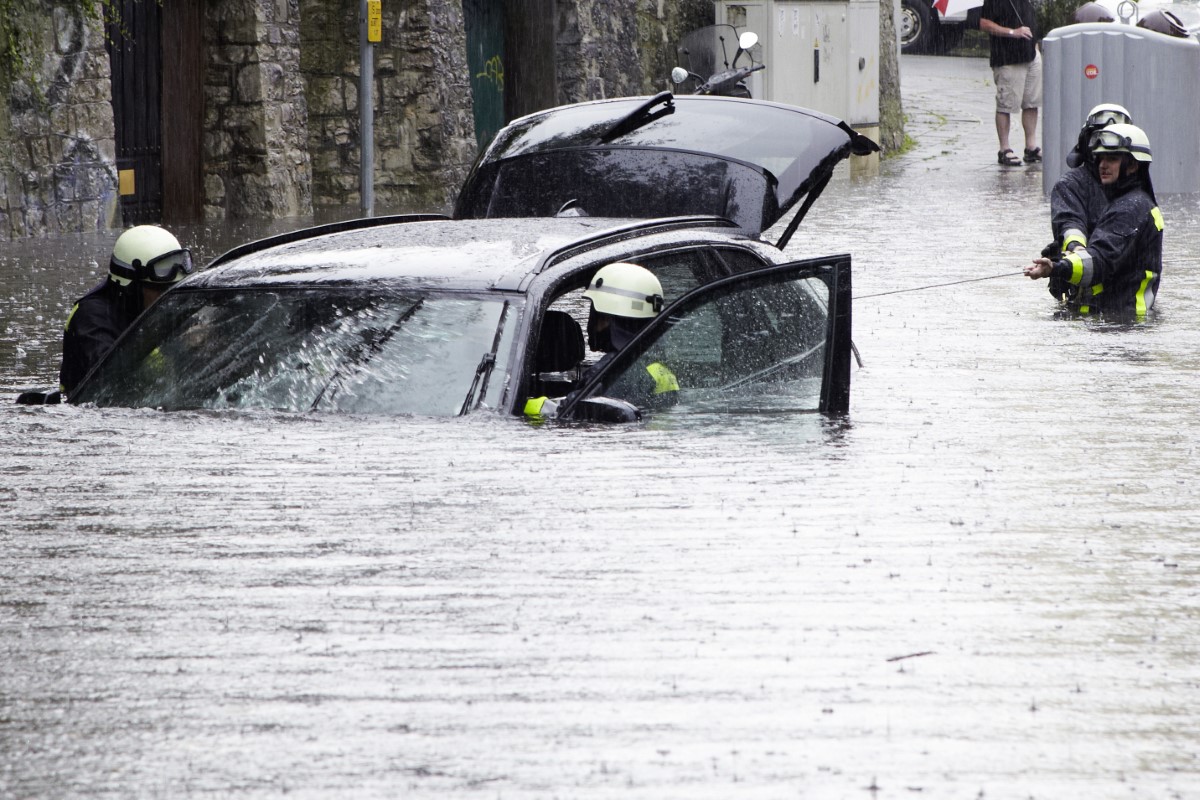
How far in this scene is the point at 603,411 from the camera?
6078mm

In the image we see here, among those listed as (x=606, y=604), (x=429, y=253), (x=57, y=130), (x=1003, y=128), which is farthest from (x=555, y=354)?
(x=1003, y=128)

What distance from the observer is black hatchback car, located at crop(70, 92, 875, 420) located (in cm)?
609

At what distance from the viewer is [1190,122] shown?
2005 cm

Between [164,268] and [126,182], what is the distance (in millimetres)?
9584

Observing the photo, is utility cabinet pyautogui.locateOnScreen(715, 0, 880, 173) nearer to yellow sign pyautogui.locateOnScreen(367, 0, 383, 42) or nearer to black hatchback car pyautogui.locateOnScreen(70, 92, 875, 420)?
yellow sign pyautogui.locateOnScreen(367, 0, 383, 42)

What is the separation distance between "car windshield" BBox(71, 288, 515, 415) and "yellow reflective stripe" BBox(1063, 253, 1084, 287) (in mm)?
5268

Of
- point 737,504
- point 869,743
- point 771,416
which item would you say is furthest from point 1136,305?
point 869,743

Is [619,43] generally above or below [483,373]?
above

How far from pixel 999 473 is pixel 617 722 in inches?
111

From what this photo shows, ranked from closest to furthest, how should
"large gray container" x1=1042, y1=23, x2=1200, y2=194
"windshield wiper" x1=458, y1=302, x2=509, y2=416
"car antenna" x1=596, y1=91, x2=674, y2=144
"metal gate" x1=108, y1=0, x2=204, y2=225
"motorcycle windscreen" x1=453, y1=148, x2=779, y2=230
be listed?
"windshield wiper" x1=458, y1=302, x2=509, y2=416 < "motorcycle windscreen" x1=453, y1=148, x2=779, y2=230 < "car antenna" x1=596, y1=91, x2=674, y2=144 < "metal gate" x1=108, y1=0, x2=204, y2=225 < "large gray container" x1=1042, y1=23, x2=1200, y2=194

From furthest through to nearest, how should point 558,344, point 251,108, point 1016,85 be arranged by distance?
point 1016,85 → point 251,108 → point 558,344

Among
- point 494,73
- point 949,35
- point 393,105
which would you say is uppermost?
point 949,35

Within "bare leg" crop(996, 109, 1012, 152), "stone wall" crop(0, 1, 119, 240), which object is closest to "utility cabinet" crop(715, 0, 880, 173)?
"bare leg" crop(996, 109, 1012, 152)

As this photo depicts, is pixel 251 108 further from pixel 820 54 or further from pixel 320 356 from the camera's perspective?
pixel 320 356
